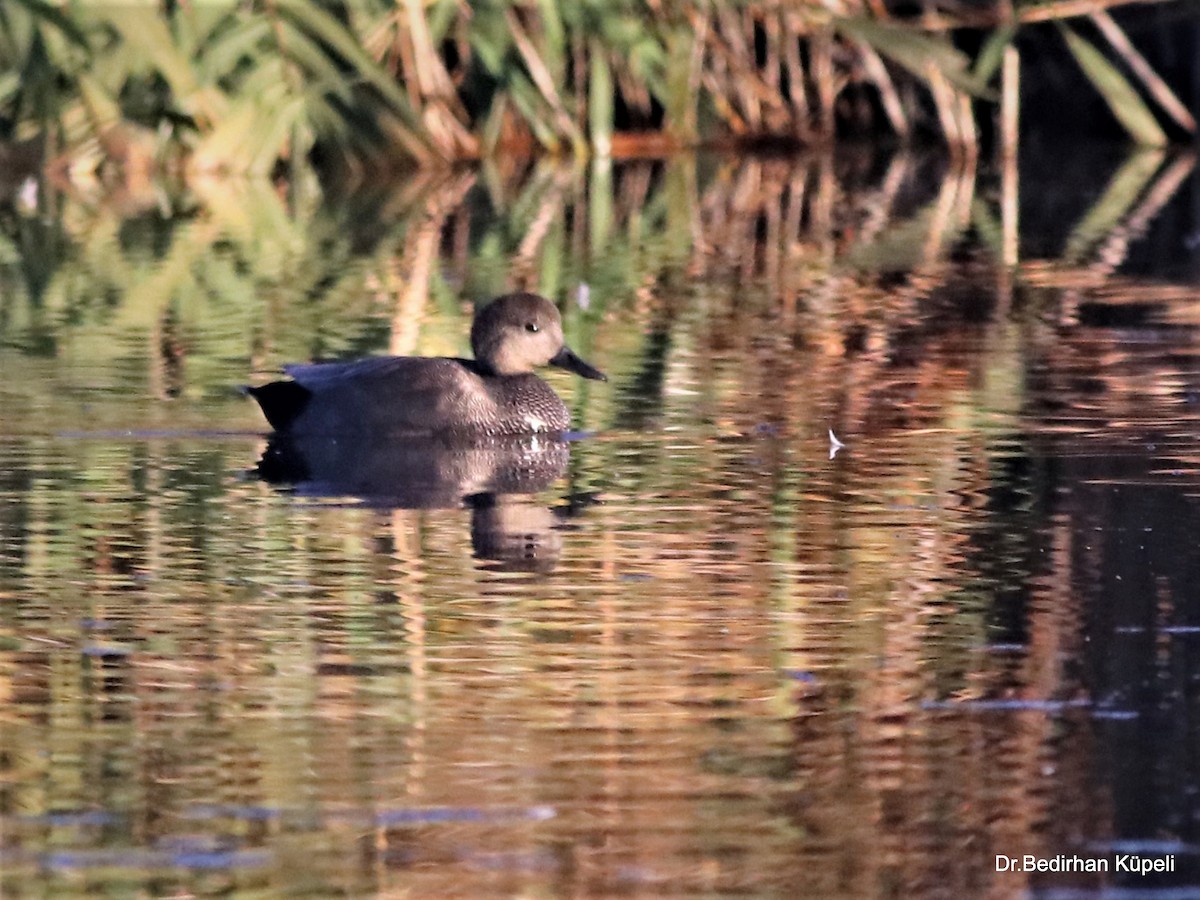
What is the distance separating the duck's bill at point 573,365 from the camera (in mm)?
8930

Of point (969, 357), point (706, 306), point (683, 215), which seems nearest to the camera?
point (969, 357)

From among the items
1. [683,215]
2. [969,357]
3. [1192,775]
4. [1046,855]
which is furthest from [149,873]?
[683,215]

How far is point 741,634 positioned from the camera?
5582mm

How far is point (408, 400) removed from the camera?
826 cm

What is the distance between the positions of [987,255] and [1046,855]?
1051 centimetres

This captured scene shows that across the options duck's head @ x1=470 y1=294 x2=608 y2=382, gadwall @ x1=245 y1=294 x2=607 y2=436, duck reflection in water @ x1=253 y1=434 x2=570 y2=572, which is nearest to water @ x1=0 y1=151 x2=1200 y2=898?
duck reflection in water @ x1=253 y1=434 x2=570 y2=572

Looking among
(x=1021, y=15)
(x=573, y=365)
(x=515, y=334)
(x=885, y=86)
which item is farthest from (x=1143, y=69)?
(x=515, y=334)

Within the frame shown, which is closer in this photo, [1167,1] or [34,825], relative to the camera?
[34,825]

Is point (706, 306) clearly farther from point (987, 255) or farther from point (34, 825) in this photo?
point (34, 825)

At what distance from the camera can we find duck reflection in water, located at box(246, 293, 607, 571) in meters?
7.81

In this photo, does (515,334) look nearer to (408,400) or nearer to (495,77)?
(408,400)

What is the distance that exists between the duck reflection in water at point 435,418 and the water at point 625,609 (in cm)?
5

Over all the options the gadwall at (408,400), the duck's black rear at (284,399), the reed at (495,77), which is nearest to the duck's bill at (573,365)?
the gadwall at (408,400)

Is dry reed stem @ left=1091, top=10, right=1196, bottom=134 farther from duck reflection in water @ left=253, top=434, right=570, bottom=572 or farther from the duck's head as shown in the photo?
duck reflection in water @ left=253, top=434, right=570, bottom=572
